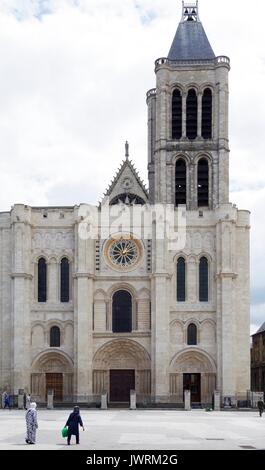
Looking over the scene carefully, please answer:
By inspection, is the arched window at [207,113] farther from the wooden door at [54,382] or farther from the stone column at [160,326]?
the wooden door at [54,382]

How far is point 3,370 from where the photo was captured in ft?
188

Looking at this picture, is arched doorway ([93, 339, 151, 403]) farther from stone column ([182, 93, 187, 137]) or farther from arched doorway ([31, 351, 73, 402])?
stone column ([182, 93, 187, 137])

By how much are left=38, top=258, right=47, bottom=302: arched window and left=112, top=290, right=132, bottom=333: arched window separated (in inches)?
197

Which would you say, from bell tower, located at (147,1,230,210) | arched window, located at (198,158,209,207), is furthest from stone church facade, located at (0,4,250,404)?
bell tower, located at (147,1,230,210)

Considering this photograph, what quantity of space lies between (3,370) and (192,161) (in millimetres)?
20933

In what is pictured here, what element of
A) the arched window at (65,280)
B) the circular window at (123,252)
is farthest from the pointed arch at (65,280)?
the circular window at (123,252)

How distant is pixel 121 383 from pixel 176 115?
20.9m

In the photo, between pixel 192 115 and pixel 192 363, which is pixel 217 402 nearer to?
pixel 192 363

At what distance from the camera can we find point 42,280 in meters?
58.7

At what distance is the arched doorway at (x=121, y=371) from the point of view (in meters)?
58.0

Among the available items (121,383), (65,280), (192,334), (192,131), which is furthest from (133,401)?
(192,131)

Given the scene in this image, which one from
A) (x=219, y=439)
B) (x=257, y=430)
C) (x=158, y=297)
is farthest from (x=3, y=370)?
(x=219, y=439)
